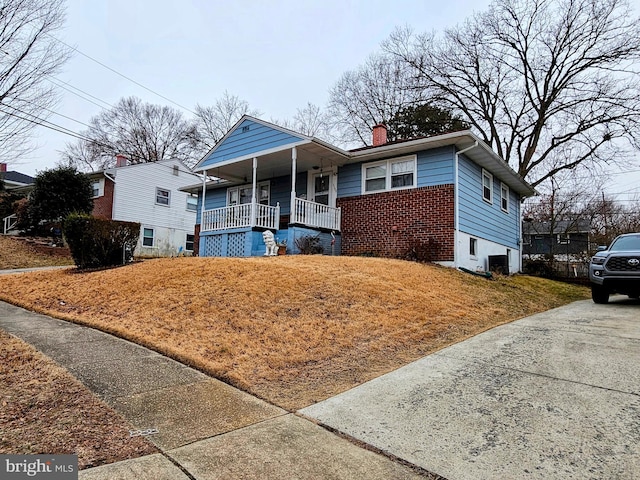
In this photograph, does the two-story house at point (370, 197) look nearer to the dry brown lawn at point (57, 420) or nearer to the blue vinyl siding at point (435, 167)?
the blue vinyl siding at point (435, 167)

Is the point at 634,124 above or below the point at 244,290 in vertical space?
above

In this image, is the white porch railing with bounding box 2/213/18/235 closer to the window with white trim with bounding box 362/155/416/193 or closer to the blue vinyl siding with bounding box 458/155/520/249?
the window with white trim with bounding box 362/155/416/193

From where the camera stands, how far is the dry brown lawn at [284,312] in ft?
13.5

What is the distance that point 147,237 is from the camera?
22.8 m

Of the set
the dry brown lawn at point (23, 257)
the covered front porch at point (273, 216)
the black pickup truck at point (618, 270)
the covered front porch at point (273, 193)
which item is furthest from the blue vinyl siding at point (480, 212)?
the dry brown lawn at point (23, 257)

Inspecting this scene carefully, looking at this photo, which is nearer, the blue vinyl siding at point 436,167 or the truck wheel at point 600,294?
the truck wheel at point 600,294

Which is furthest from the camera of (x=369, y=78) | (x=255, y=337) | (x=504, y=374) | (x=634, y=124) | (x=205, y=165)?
(x=369, y=78)

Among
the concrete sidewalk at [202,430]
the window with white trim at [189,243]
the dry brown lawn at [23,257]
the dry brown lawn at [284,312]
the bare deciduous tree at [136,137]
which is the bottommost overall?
the concrete sidewalk at [202,430]

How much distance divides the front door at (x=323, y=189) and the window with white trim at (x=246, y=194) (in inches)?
82.7

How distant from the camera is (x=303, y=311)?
5.79 metres

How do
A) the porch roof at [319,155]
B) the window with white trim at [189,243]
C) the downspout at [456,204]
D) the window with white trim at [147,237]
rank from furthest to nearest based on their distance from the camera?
the window with white trim at [189,243], the window with white trim at [147,237], the porch roof at [319,155], the downspout at [456,204]

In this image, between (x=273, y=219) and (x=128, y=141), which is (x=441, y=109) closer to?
(x=273, y=219)

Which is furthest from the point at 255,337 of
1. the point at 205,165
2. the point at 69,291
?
the point at 205,165

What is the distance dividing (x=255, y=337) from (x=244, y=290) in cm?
165
